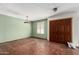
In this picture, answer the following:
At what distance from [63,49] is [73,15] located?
0.80m

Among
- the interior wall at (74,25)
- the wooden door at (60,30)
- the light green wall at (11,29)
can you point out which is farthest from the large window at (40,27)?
the interior wall at (74,25)

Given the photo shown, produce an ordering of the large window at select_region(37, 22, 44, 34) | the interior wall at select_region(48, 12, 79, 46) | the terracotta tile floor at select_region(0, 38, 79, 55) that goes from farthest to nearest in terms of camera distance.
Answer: the large window at select_region(37, 22, 44, 34)
the terracotta tile floor at select_region(0, 38, 79, 55)
the interior wall at select_region(48, 12, 79, 46)

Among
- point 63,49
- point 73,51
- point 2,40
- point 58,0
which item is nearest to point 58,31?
point 63,49

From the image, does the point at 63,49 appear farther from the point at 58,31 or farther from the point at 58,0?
the point at 58,0

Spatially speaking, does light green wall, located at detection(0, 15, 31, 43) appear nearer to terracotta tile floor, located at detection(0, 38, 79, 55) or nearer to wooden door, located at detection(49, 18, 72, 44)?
terracotta tile floor, located at detection(0, 38, 79, 55)

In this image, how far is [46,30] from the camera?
5.65 ft

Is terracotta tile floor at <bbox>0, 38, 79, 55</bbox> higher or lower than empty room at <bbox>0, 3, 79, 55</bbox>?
lower

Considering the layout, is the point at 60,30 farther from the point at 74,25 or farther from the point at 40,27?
the point at 40,27

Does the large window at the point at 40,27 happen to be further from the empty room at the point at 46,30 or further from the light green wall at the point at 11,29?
the light green wall at the point at 11,29

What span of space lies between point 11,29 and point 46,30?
93 cm

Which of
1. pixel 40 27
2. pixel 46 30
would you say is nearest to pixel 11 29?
pixel 40 27

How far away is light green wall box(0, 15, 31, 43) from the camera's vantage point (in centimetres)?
159

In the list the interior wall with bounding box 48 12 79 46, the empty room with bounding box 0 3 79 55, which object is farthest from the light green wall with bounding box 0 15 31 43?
the interior wall with bounding box 48 12 79 46

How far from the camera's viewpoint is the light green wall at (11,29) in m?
1.59
